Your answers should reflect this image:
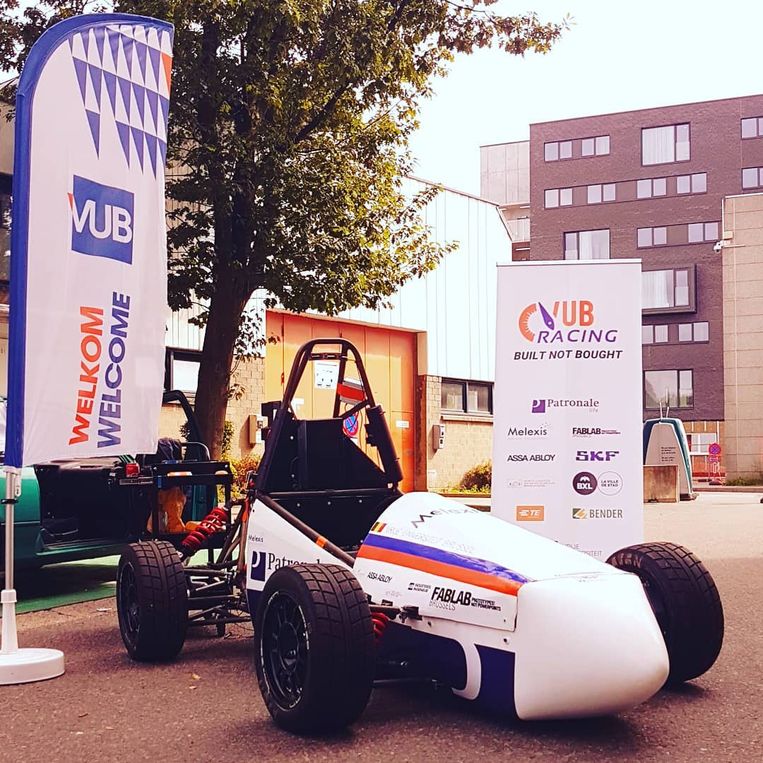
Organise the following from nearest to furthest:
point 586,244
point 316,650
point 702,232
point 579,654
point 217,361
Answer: point 579,654
point 316,650
point 217,361
point 702,232
point 586,244

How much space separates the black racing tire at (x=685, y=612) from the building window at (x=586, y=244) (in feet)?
168

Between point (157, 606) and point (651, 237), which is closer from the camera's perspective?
point (157, 606)

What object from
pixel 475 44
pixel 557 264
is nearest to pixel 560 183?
pixel 475 44

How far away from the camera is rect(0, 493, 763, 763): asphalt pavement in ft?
14.8

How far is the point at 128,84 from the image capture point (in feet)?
22.8

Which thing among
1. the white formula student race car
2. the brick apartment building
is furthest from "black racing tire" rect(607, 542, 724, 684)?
the brick apartment building

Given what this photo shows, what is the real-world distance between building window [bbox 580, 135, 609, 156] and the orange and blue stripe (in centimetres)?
5315

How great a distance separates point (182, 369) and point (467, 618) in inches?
553

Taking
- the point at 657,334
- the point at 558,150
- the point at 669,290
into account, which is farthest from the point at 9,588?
the point at 558,150

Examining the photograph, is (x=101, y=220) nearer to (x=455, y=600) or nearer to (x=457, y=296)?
(x=455, y=600)

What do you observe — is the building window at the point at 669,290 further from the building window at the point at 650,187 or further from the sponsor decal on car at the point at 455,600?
the sponsor decal on car at the point at 455,600

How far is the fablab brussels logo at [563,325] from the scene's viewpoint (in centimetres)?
922

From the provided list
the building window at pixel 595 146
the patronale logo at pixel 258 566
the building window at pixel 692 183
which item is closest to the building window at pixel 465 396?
the patronale logo at pixel 258 566

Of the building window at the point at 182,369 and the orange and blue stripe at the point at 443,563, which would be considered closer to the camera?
the orange and blue stripe at the point at 443,563
